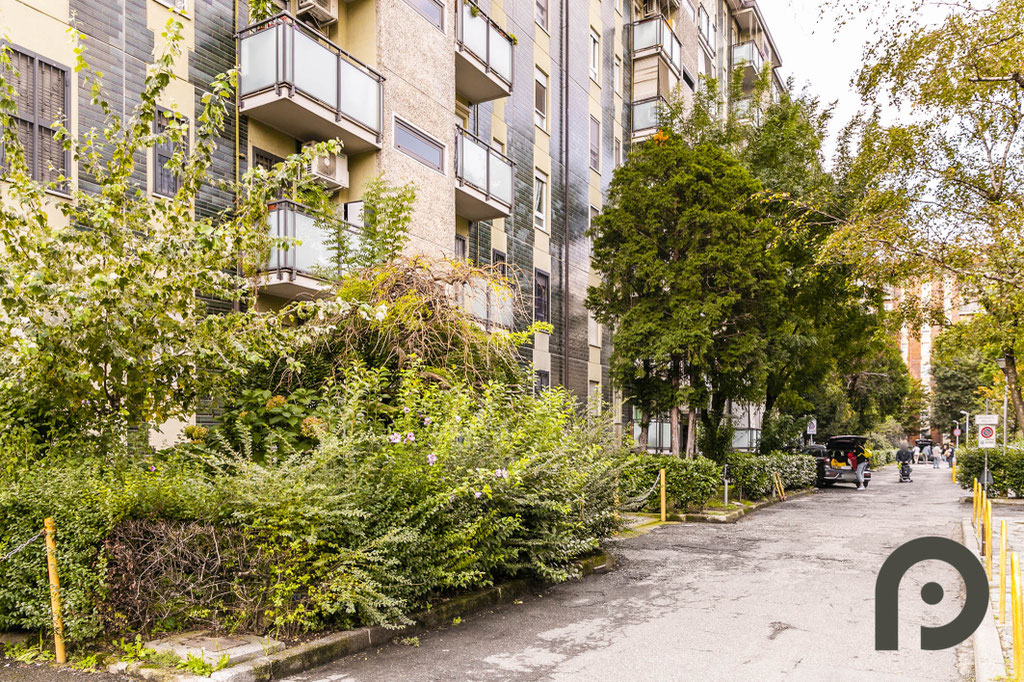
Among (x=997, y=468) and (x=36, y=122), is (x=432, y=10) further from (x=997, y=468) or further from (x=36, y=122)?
(x=997, y=468)

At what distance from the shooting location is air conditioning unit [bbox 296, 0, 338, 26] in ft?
52.0

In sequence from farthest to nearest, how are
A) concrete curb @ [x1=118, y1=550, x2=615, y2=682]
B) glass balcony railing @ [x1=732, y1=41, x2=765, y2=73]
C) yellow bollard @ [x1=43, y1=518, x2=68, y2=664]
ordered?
glass balcony railing @ [x1=732, y1=41, x2=765, y2=73] < yellow bollard @ [x1=43, y1=518, x2=68, y2=664] < concrete curb @ [x1=118, y1=550, x2=615, y2=682]

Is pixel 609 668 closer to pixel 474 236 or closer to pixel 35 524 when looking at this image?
pixel 35 524

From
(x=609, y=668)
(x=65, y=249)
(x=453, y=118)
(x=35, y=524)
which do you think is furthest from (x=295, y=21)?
(x=609, y=668)

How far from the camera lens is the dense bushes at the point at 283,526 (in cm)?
641

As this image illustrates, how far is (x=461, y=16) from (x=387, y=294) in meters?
11.2

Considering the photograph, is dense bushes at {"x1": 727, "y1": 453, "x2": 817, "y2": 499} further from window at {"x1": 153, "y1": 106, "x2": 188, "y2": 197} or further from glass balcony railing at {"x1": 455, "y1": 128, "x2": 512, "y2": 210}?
window at {"x1": 153, "y1": 106, "x2": 188, "y2": 197}

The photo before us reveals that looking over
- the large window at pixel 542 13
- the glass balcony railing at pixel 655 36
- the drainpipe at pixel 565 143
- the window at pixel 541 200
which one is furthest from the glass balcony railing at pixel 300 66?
the glass balcony railing at pixel 655 36

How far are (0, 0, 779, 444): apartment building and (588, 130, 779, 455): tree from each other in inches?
113

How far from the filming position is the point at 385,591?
23.7ft

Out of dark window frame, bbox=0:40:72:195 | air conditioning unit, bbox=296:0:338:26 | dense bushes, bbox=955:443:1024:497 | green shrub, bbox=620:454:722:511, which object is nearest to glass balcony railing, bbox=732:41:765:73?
dense bushes, bbox=955:443:1024:497

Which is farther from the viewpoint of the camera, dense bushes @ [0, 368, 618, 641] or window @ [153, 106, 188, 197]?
window @ [153, 106, 188, 197]

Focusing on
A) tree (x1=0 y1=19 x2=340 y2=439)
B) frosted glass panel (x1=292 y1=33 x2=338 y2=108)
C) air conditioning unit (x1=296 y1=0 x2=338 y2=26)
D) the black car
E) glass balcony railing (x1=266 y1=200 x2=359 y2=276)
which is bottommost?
the black car
